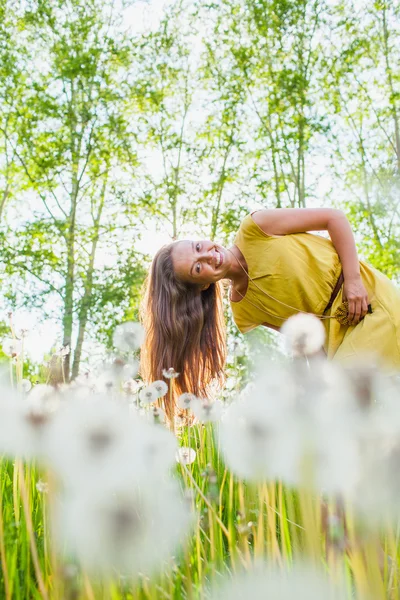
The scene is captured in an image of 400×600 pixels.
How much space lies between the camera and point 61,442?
673 millimetres

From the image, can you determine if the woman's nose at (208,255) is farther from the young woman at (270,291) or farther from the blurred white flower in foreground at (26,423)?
the blurred white flower in foreground at (26,423)

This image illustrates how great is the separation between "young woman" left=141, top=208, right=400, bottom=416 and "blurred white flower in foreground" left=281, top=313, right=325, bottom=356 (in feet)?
4.70

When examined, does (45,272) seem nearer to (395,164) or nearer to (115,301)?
(115,301)

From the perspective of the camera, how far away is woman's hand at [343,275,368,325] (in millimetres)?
2625

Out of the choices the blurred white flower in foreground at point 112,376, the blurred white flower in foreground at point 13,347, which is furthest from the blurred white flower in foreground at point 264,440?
the blurred white flower in foreground at point 13,347

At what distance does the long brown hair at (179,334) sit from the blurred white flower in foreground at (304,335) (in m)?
1.95

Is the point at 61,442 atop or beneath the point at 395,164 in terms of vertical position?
beneath

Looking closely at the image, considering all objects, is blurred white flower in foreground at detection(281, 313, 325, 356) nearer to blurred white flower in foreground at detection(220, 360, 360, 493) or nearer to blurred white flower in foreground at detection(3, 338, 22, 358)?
blurred white flower in foreground at detection(220, 360, 360, 493)

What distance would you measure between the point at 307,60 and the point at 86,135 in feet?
15.6

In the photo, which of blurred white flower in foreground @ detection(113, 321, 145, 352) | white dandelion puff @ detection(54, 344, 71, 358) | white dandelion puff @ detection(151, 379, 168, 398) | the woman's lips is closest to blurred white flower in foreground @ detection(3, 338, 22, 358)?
white dandelion puff @ detection(54, 344, 71, 358)

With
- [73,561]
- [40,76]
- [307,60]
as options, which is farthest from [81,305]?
[73,561]

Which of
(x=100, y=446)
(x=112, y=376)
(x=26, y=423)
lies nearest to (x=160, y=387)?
(x=112, y=376)

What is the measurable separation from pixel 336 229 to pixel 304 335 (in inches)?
73.5

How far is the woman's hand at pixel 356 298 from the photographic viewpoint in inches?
103
